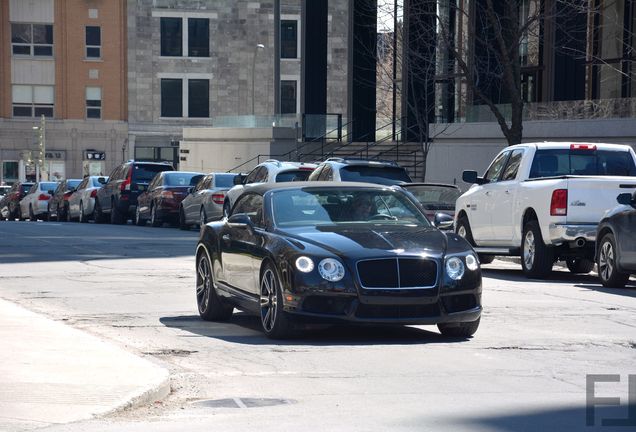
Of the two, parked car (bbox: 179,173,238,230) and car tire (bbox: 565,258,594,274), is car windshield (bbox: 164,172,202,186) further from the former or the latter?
car tire (bbox: 565,258,594,274)

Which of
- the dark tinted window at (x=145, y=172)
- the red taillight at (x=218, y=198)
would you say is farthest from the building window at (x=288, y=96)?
the red taillight at (x=218, y=198)

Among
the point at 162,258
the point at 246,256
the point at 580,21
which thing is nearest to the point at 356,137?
the point at 580,21

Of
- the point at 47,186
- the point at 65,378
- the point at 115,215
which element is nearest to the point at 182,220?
the point at 115,215

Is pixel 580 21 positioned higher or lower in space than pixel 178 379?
higher

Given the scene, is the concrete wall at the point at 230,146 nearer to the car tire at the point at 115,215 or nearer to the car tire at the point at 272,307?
the car tire at the point at 115,215

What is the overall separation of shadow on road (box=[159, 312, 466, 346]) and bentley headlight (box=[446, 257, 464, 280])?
26.6 inches

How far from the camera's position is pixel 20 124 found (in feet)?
267

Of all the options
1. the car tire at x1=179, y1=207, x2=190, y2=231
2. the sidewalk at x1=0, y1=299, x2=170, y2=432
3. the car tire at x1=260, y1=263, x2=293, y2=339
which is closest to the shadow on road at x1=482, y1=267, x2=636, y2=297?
the car tire at x1=260, y1=263, x2=293, y2=339

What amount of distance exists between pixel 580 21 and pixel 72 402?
3584 centimetres

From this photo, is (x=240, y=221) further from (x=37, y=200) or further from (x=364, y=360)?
(x=37, y=200)

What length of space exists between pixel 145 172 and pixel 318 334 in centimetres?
2849

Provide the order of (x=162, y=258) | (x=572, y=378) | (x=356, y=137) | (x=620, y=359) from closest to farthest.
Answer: (x=572, y=378) → (x=620, y=359) → (x=162, y=258) → (x=356, y=137)

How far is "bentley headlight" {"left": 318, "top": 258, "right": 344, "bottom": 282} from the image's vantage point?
1159 centimetres

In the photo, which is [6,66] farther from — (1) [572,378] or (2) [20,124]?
(1) [572,378]
